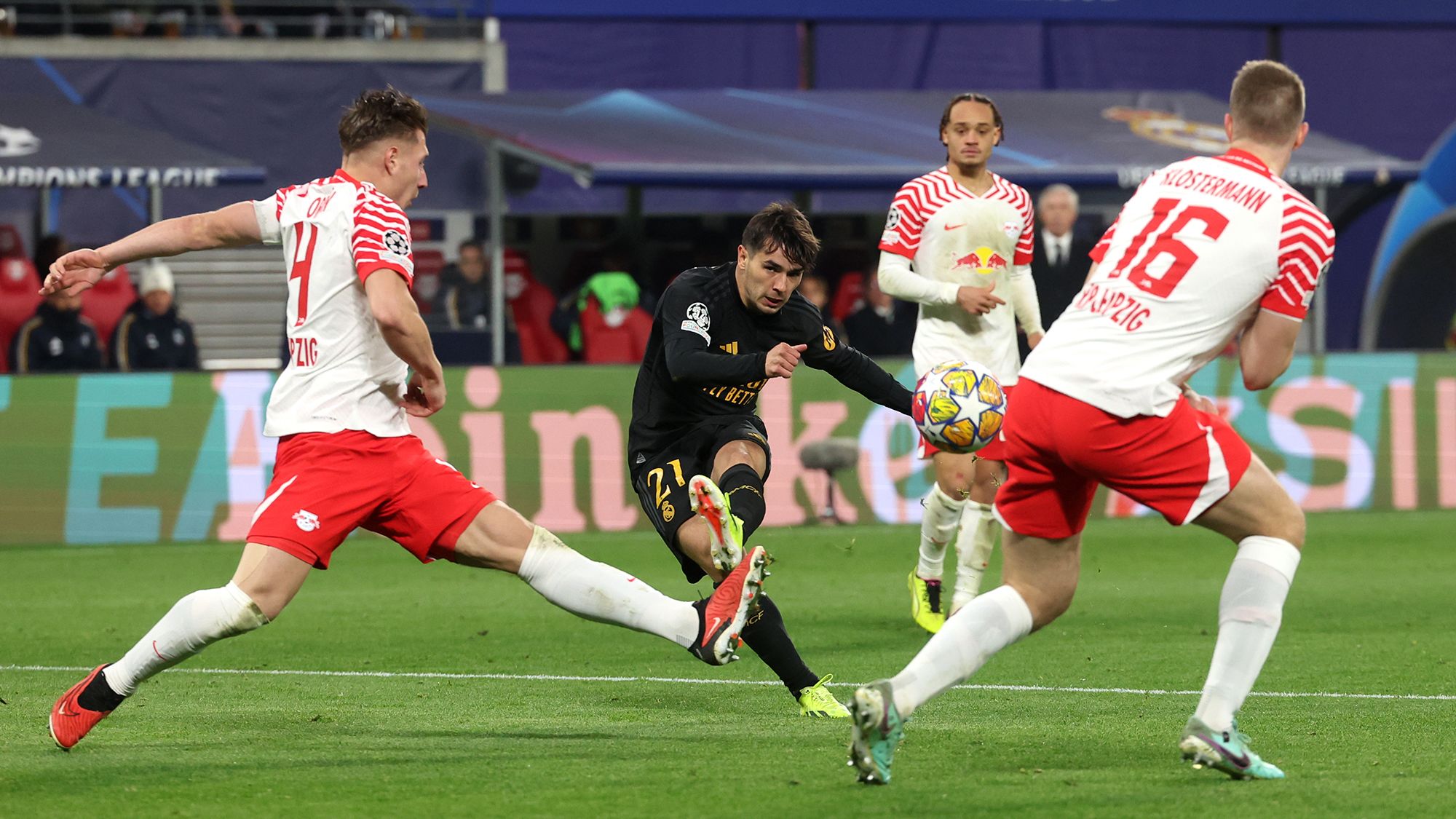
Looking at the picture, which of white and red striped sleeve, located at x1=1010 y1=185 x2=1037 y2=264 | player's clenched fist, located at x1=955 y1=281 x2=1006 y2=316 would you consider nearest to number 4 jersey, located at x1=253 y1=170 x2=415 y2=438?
player's clenched fist, located at x1=955 y1=281 x2=1006 y2=316

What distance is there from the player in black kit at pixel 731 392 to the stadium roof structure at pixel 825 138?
11026mm

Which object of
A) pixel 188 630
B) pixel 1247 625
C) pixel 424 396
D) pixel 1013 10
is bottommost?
pixel 188 630

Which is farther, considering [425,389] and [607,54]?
[607,54]

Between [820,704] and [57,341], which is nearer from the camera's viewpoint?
[820,704]

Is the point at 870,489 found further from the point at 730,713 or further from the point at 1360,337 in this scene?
the point at 1360,337

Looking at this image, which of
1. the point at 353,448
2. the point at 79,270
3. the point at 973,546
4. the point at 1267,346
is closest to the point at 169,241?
the point at 79,270

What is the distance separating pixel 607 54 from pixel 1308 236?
19803 millimetres

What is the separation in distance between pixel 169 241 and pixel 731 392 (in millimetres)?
2183

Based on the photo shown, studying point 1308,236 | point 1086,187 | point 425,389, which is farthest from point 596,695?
point 1086,187

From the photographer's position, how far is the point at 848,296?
20578 millimetres

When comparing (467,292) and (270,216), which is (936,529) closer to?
(270,216)

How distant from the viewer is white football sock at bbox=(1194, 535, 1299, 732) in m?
5.52

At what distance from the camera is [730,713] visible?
7.17 meters

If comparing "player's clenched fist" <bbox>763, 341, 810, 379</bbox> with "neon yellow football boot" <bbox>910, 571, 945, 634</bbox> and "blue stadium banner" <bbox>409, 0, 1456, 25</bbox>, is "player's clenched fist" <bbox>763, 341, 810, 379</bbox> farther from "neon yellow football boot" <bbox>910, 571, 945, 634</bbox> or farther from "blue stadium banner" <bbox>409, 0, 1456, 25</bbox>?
"blue stadium banner" <bbox>409, 0, 1456, 25</bbox>
